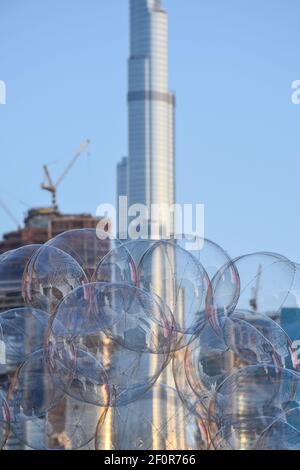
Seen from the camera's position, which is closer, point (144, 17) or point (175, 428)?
point (175, 428)

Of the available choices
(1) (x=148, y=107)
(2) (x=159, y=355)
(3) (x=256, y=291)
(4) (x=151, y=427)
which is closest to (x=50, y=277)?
(2) (x=159, y=355)

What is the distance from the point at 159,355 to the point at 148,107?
404ft

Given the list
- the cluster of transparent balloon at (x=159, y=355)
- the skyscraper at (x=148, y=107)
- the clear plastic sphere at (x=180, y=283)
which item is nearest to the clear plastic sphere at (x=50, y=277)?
the cluster of transparent balloon at (x=159, y=355)

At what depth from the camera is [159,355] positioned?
739cm

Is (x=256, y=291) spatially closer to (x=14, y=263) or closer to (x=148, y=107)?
(x=14, y=263)

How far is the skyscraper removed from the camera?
124831 millimetres

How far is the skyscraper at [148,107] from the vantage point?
124831 millimetres

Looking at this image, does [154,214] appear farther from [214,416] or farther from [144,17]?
[214,416]

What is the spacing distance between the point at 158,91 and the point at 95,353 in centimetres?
12353

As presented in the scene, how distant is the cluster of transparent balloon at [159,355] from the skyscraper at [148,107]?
114 m

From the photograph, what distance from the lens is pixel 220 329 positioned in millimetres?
7633

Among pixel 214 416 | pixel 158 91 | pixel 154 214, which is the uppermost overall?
pixel 158 91
